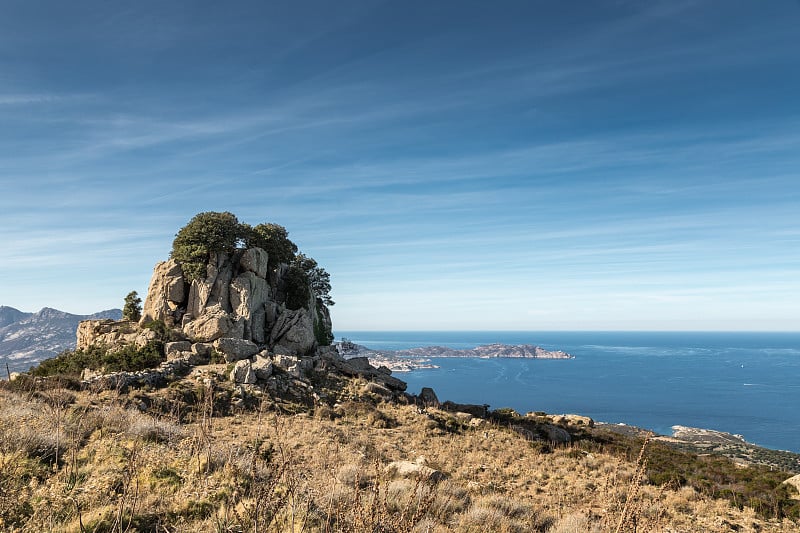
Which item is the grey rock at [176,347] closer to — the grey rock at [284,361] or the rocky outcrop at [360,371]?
the grey rock at [284,361]

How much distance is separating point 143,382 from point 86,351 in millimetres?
7474

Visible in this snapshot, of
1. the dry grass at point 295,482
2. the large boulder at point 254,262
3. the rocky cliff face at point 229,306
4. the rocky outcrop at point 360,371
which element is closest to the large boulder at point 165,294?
the rocky cliff face at point 229,306

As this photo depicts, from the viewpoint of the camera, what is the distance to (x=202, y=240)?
30547mm

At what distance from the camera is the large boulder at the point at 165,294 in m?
29.4

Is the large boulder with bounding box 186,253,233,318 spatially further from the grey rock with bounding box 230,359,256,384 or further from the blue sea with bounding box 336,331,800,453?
the blue sea with bounding box 336,331,800,453

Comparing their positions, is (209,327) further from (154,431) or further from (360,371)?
(154,431)

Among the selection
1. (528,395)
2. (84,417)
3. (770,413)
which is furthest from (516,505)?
(770,413)

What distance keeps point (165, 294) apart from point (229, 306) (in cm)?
452

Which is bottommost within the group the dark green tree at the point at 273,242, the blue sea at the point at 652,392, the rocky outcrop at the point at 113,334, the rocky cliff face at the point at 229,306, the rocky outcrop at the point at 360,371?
the blue sea at the point at 652,392

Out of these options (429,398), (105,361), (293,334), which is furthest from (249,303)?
(429,398)

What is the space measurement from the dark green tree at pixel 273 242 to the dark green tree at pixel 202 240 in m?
2.32

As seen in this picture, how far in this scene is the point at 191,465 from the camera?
27.9 ft

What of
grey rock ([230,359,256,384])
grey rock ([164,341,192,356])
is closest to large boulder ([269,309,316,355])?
grey rock ([230,359,256,384])

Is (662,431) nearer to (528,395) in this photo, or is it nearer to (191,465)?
(528,395)
